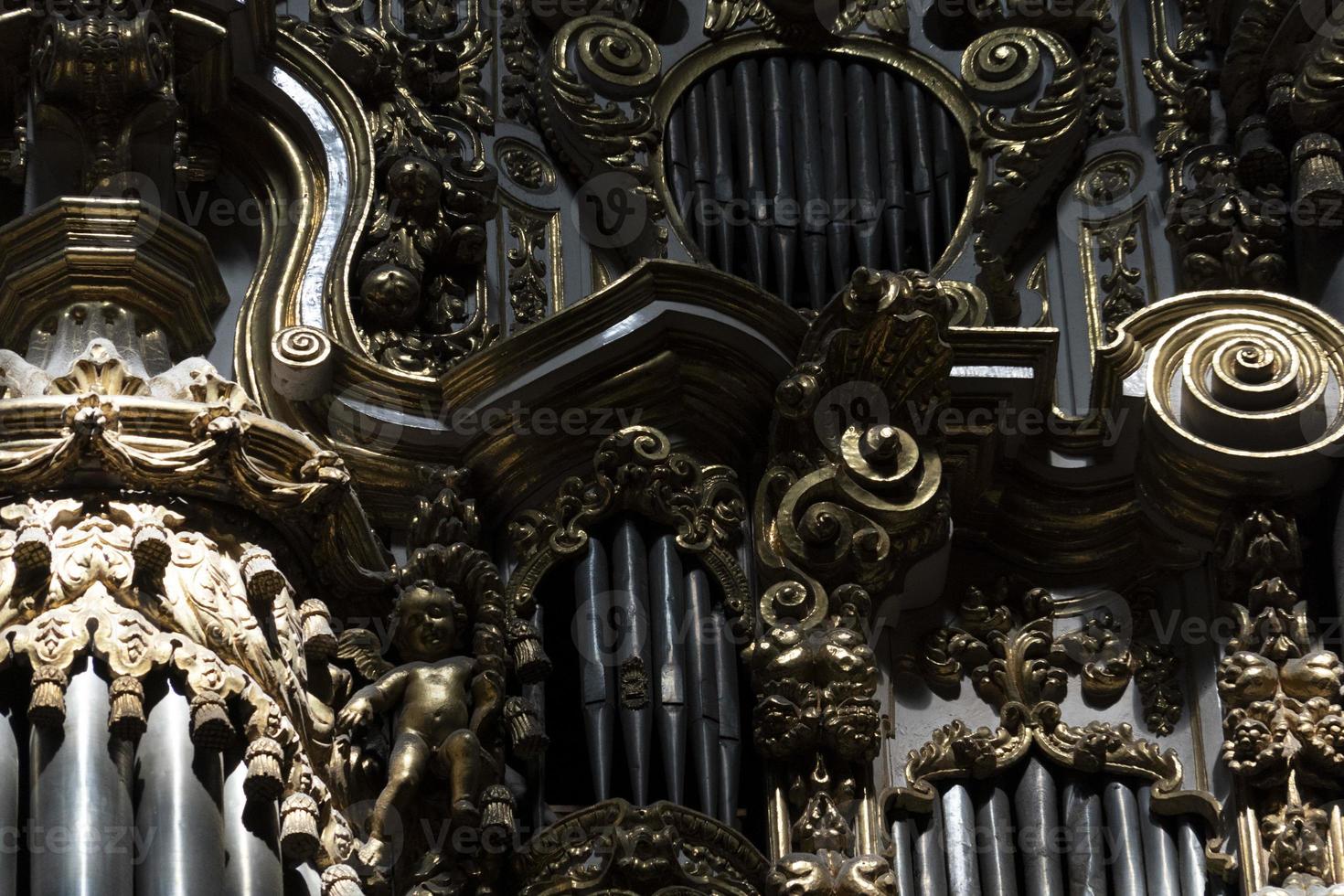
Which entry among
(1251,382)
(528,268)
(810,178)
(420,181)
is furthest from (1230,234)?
(420,181)

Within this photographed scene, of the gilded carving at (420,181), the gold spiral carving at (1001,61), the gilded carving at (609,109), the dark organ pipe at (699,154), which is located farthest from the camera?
the gold spiral carving at (1001,61)

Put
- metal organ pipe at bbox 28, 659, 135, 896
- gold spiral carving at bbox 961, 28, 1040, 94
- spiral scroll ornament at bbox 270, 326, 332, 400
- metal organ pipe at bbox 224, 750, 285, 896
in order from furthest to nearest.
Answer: gold spiral carving at bbox 961, 28, 1040, 94
spiral scroll ornament at bbox 270, 326, 332, 400
metal organ pipe at bbox 224, 750, 285, 896
metal organ pipe at bbox 28, 659, 135, 896

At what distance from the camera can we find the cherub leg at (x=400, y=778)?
11.5 meters

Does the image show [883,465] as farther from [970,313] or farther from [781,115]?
[781,115]

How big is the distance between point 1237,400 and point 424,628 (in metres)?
2.66

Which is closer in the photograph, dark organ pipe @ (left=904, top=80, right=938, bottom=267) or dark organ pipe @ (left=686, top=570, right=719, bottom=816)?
dark organ pipe @ (left=686, top=570, right=719, bottom=816)

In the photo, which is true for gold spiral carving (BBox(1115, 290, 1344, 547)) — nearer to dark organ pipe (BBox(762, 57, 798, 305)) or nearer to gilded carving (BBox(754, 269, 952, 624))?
gilded carving (BBox(754, 269, 952, 624))

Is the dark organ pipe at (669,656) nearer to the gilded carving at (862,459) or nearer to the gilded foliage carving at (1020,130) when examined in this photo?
the gilded carving at (862,459)

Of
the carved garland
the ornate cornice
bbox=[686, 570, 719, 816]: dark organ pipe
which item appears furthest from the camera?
the carved garland

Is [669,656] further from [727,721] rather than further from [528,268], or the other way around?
[528,268]

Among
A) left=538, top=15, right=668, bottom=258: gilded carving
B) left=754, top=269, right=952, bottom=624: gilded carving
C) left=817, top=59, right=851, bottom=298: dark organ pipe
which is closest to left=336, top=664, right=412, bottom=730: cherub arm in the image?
left=754, top=269, right=952, bottom=624: gilded carving

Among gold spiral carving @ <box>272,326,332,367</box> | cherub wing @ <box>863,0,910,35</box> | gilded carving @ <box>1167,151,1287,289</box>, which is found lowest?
gold spiral carving @ <box>272,326,332,367</box>

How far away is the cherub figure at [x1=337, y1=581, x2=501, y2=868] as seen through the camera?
1155cm

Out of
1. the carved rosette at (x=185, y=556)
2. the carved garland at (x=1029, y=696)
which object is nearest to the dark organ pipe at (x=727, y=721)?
the carved garland at (x=1029, y=696)
